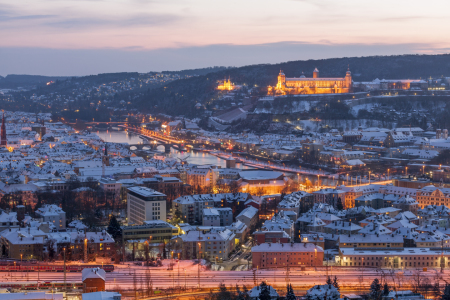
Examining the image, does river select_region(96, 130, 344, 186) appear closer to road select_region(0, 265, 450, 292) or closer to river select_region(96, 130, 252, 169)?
river select_region(96, 130, 252, 169)

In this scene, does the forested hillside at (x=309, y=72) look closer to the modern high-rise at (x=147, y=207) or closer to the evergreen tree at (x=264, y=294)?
the modern high-rise at (x=147, y=207)

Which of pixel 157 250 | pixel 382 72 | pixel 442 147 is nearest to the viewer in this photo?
pixel 157 250

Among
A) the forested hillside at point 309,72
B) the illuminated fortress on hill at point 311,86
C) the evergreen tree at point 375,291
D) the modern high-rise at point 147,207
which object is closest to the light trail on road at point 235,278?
the evergreen tree at point 375,291

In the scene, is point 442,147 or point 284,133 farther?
point 284,133

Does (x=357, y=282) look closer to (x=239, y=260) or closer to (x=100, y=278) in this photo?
(x=239, y=260)

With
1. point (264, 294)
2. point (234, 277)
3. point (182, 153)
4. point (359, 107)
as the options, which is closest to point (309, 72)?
point (359, 107)

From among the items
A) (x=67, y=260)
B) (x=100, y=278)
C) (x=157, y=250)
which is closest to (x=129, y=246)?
(x=157, y=250)

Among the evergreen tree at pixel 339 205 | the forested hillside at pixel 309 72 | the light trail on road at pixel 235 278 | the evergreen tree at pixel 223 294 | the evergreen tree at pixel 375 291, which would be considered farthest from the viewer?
A: the forested hillside at pixel 309 72

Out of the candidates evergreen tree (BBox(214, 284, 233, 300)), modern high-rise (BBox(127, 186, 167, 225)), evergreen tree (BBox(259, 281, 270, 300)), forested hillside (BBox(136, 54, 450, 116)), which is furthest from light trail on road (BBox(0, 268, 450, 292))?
forested hillside (BBox(136, 54, 450, 116))
